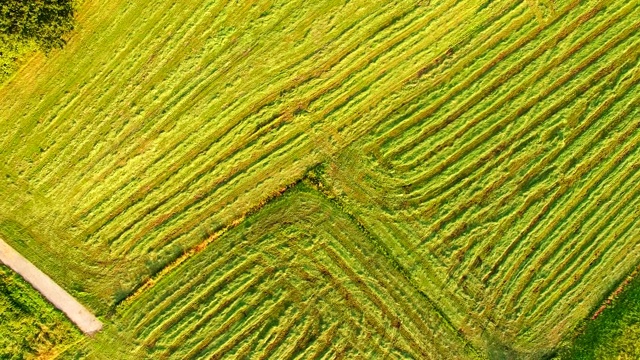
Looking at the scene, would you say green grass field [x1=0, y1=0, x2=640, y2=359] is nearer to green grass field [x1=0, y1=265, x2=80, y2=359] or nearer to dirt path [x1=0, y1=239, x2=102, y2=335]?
dirt path [x1=0, y1=239, x2=102, y2=335]

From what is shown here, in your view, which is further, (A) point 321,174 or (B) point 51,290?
(A) point 321,174

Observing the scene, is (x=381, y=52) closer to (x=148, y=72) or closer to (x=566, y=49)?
(x=566, y=49)

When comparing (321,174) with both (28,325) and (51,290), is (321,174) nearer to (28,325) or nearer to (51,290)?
(51,290)

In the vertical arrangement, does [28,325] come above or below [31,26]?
below

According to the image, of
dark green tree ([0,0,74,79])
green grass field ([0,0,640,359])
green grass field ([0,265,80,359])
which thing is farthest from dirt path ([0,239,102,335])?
dark green tree ([0,0,74,79])

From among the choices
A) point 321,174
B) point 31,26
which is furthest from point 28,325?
point 321,174
